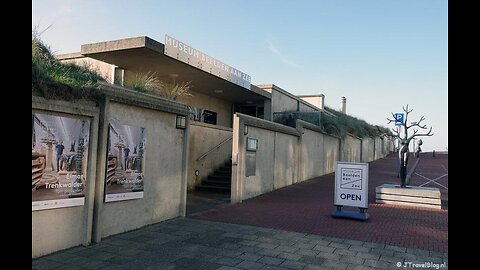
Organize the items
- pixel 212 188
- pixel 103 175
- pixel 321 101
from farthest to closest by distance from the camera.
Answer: pixel 321 101, pixel 212 188, pixel 103 175

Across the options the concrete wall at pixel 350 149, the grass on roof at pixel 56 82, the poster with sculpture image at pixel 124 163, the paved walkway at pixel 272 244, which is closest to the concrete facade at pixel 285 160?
the paved walkway at pixel 272 244

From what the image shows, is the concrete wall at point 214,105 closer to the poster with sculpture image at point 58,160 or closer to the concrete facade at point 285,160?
the concrete facade at point 285,160

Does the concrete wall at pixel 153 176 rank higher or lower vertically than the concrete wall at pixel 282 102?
lower

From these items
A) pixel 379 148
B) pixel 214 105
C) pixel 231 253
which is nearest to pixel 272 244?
pixel 231 253

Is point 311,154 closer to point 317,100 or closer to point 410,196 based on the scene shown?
point 410,196

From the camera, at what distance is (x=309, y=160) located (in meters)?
17.3

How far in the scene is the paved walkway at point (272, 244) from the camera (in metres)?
5.25

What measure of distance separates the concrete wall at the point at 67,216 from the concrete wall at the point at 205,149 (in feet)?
23.2

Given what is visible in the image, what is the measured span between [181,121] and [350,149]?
1802 cm

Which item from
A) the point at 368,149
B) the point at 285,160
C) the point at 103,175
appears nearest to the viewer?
the point at 103,175

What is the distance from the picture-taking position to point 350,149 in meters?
24.1

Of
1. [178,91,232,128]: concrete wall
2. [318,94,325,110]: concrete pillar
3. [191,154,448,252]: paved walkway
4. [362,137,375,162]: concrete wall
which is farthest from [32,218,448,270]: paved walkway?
[362,137,375,162]: concrete wall
